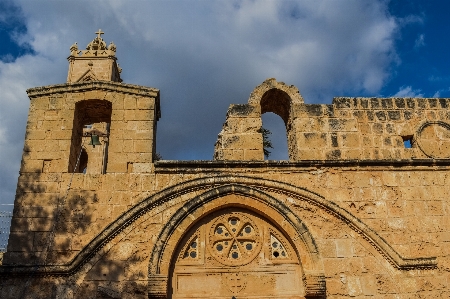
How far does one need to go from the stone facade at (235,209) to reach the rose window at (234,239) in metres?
0.02

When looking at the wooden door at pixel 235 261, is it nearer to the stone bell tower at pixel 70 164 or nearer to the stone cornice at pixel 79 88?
the stone bell tower at pixel 70 164

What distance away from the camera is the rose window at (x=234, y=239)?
7.48m

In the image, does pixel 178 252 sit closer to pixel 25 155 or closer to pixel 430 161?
pixel 25 155

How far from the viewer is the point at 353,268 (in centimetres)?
729

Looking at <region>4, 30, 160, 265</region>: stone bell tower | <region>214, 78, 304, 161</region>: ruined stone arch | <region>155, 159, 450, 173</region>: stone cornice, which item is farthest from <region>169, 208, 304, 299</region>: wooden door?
<region>4, 30, 160, 265</region>: stone bell tower

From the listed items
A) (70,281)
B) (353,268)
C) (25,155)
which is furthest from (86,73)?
(353,268)

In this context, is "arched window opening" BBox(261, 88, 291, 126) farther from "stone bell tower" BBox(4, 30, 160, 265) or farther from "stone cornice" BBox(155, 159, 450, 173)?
"stone bell tower" BBox(4, 30, 160, 265)

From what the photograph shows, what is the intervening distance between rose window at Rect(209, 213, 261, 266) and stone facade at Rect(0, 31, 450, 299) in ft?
0.06

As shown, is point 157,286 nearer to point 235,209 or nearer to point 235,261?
point 235,261

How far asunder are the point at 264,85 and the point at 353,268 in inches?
150

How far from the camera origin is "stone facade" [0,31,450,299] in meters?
7.17

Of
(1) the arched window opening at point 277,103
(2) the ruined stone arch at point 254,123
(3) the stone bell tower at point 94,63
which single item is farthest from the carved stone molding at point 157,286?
(3) the stone bell tower at point 94,63

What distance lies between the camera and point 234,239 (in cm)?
762

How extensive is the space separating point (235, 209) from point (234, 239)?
52 cm
